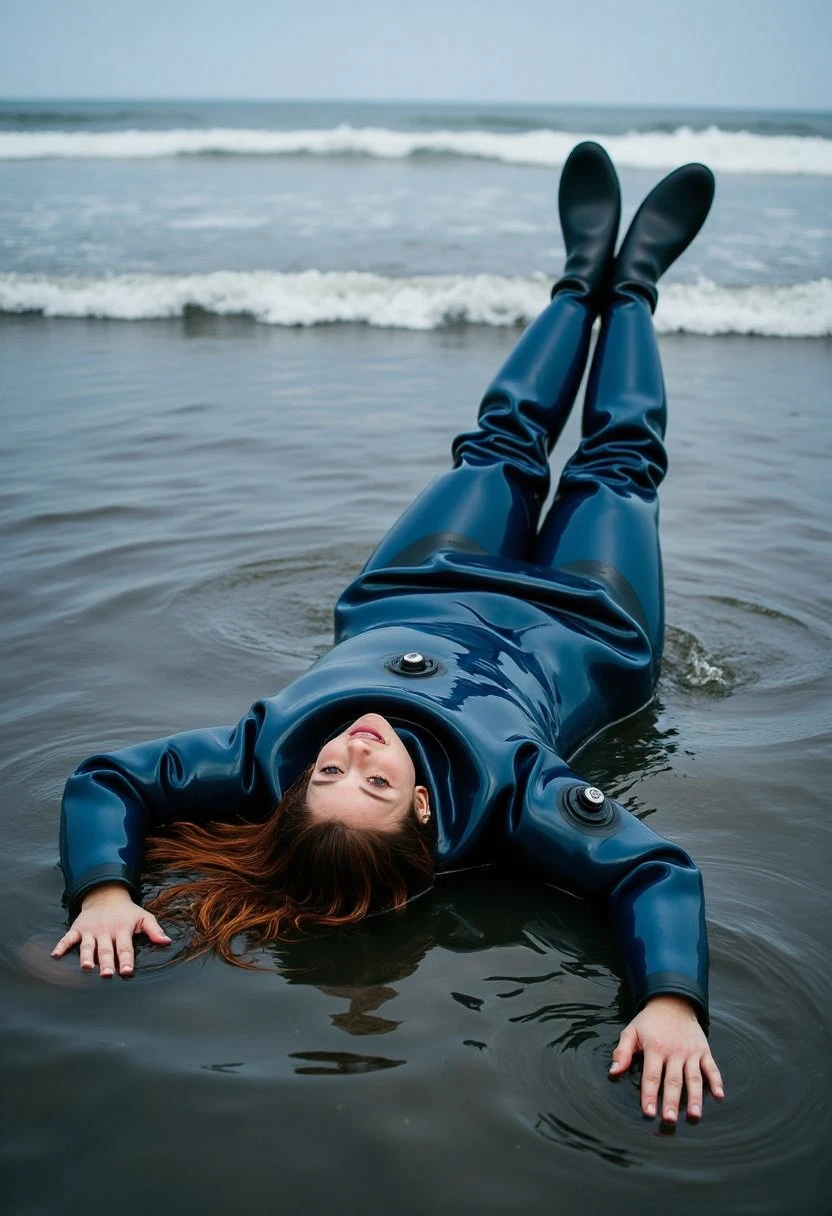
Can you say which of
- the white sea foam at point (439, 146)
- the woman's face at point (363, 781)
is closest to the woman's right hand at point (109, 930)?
the woman's face at point (363, 781)

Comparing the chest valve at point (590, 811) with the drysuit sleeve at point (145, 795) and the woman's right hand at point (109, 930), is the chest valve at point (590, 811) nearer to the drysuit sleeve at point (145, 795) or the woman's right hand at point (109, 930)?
the drysuit sleeve at point (145, 795)

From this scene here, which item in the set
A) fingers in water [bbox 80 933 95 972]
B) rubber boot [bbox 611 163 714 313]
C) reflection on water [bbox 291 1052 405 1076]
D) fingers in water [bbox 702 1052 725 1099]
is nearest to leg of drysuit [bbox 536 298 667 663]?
rubber boot [bbox 611 163 714 313]

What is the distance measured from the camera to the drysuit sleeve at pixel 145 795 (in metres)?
2.90

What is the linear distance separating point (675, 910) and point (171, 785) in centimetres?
130

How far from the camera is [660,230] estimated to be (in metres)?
5.25

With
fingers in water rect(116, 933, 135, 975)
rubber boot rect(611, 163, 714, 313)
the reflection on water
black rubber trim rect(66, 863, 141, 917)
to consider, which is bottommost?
the reflection on water

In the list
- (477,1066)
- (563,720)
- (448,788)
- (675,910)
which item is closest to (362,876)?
(448,788)

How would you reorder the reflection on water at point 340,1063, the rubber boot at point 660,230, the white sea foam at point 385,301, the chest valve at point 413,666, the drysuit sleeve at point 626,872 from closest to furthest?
1. the reflection on water at point 340,1063
2. the drysuit sleeve at point 626,872
3. the chest valve at point 413,666
4. the rubber boot at point 660,230
5. the white sea foam at point 385,301

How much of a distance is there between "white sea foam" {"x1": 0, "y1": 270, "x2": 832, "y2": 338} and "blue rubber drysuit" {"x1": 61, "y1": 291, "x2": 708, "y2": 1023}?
250 inches

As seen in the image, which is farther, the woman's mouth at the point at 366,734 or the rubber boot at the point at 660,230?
the rubber boot at the point at 660,230

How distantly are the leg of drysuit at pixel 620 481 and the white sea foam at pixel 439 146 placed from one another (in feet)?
77.7

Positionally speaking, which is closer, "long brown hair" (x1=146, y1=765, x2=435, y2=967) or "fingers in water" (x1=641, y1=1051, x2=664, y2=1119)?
"fingers in water" (x1=641, y1=1051, x2=664, y2=1119)

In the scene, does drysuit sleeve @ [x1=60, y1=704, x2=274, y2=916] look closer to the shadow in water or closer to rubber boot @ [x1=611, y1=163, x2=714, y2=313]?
the shadow in water

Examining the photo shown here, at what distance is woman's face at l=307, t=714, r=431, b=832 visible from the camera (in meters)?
2.83
